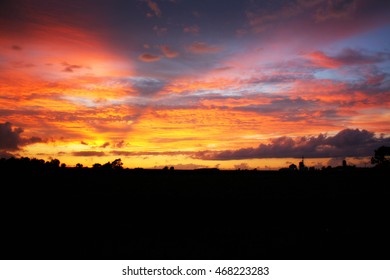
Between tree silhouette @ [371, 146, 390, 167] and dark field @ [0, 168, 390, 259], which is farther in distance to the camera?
tree silhouette @ [371, 146, 390, 167]

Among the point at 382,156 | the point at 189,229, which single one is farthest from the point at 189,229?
the point at 382,156

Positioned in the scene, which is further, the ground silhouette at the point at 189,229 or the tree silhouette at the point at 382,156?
the tree silhouette at the point at 382,156

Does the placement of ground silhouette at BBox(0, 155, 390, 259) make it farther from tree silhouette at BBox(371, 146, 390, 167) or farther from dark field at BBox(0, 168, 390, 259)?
tree silhouette at BBox(371, 146, 390, 167)

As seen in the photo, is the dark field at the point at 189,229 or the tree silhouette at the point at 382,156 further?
the tree silhouette at the point at 382,156

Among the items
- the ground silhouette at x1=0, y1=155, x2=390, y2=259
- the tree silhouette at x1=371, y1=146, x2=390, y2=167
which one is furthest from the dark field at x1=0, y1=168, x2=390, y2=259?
the tree silhouette at x1=371, y1=146, x2=390, y2=167

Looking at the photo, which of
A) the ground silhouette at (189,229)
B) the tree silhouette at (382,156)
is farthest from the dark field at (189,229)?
the tree silhouette at (382,156)

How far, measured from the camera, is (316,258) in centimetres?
1421

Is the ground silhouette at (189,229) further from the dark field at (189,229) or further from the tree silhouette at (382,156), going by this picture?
the tree silhouette at (382,156)

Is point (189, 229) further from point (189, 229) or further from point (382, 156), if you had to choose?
point (382, 156)

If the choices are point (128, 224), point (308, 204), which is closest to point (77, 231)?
point (128, 224)
